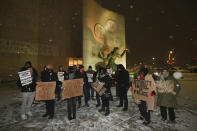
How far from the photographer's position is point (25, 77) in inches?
167

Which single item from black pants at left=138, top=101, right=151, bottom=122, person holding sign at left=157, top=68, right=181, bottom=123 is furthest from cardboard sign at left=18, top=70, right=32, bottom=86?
person holding sign at left=157, top=68, right=181, bottom=123

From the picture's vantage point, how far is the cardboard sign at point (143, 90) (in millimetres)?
3711

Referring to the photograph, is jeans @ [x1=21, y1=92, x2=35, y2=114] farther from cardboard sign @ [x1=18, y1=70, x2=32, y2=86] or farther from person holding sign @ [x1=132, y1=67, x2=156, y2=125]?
person holding sign @ [x1=132, y1=67, x2=156, y2=125]

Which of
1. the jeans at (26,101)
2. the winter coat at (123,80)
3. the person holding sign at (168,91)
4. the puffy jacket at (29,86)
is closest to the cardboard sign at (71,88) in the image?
the puffy jacket at (29,86)

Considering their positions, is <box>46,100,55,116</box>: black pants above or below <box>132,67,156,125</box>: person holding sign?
below

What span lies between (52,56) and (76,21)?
8225 mm

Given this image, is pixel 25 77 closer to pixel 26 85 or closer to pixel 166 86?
pixel 26 85

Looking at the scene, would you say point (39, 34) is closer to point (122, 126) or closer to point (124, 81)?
point (124, 81)

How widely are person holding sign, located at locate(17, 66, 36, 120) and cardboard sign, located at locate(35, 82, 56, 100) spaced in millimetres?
212

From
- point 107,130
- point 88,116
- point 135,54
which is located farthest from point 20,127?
point 135,54

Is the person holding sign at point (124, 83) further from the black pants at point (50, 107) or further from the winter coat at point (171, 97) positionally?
the black pants at point (50, 107)

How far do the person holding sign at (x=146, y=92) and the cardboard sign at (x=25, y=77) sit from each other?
3927 mm

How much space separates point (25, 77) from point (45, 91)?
33.9 inches

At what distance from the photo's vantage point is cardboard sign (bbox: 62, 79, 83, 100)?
4.16 meters
